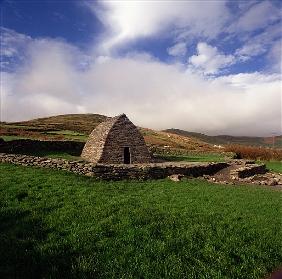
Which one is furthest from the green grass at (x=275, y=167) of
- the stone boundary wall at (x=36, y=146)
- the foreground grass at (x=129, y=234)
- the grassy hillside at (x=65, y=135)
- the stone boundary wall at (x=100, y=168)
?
the foreground grass at (x=129, y=234)

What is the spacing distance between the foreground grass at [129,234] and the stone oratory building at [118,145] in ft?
40.3

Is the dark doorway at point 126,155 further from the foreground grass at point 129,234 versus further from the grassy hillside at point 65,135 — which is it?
the grassy hillside at point 65,135

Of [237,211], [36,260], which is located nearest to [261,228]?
[237,211]

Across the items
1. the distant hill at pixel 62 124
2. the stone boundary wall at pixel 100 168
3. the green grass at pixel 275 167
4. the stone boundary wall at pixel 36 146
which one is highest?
the distant hill at pixel 62 124

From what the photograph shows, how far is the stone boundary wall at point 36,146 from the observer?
3003 centimetres

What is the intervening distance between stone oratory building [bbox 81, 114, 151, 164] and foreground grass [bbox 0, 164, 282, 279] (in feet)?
40.3

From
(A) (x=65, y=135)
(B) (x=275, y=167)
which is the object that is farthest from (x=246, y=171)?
(A) (x=65, y=135)

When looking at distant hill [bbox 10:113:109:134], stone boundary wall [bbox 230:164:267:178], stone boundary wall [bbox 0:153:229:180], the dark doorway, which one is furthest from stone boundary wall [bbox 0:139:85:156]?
distant hill [bbox 10:113:109:134]

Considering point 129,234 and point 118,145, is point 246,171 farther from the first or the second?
point 129,234

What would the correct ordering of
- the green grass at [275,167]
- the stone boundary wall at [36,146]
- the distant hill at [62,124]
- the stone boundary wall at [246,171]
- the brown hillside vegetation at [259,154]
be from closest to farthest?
the stone boundary wall at [246,171]
the stone boundary wall at [36,146]
the green grass at [275,167]
the brown hillside vegetation at [259,154]
the distant hill at [62,124]

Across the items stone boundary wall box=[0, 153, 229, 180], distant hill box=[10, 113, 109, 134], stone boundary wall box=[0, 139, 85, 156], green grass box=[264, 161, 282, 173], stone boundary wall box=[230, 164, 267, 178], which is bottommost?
green grass box=[264, 161, 282, 173]

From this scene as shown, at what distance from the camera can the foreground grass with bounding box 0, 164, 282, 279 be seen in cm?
802

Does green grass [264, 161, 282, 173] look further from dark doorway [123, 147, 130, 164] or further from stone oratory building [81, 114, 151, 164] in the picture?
dark doorway [123, 147, 130, 164]

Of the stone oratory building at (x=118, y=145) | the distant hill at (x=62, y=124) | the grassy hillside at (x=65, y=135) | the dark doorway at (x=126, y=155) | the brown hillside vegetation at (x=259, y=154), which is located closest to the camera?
the stone oratory building at (x=118, y=145)
